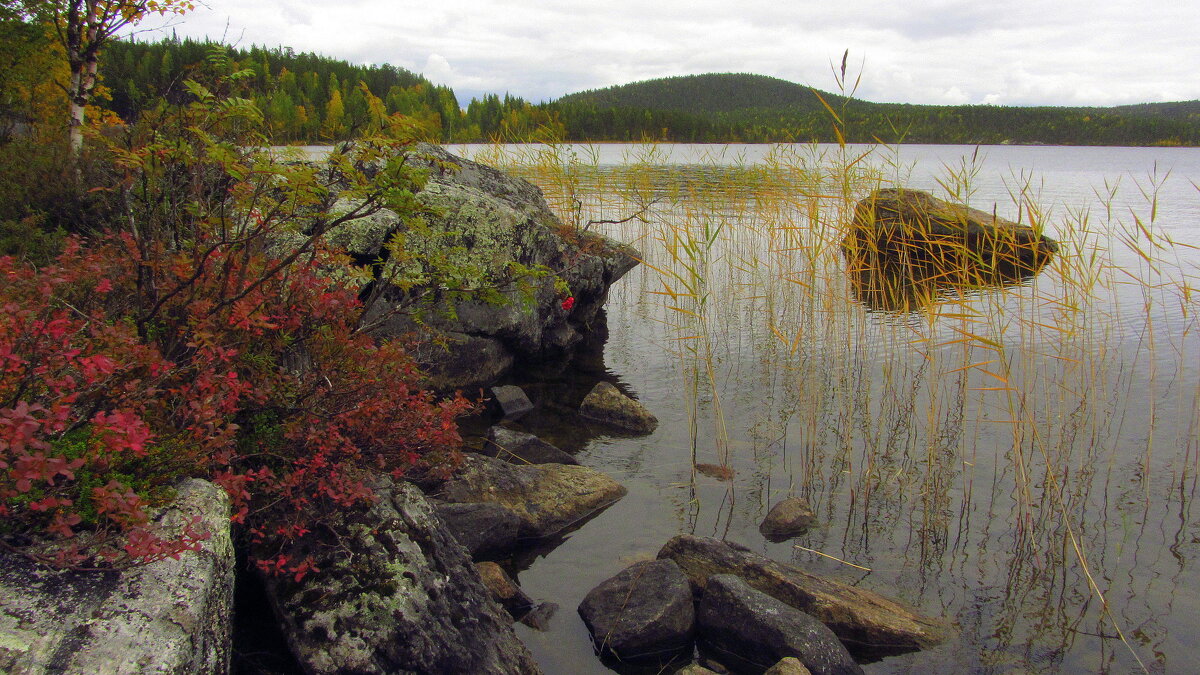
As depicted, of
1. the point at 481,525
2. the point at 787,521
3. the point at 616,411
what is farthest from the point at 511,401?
the point at 787,521

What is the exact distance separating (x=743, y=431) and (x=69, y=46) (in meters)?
11.4

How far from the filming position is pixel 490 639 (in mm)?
3463

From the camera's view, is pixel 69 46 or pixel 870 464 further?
pixel 69 46

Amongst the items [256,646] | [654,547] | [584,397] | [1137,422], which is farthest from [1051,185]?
[256,646]

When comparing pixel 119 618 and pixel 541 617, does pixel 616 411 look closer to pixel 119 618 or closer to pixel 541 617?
pixel 541 617

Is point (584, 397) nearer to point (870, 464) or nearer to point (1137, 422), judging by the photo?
point (870, 464)

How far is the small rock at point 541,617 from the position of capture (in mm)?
4293

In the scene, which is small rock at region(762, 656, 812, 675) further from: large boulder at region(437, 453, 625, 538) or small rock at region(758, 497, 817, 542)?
large boulder at region(437, 453, 625, 538)

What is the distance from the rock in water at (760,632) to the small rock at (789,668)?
0.21m

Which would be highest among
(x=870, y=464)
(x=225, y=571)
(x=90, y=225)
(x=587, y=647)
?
(x=90, y=225)

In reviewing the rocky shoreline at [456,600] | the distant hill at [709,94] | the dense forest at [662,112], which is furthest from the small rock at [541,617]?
the distant hill at [709,94]

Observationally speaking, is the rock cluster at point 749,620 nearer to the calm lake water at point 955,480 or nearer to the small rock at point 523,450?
the calm lake water at point 955,480

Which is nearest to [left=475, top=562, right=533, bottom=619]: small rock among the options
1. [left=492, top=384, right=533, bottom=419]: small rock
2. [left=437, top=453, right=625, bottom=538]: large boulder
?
[left=437, top=453, right=625, bottom=538]: large boulder

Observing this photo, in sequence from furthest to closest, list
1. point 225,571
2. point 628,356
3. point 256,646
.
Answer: point 628,356, point 256,646, point 225,571
